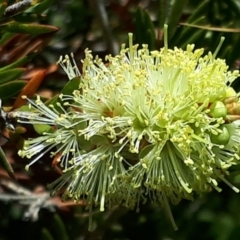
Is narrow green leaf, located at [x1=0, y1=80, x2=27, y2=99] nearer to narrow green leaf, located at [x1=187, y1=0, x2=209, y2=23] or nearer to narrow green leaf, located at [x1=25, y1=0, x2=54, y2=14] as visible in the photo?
narrow green leaf, located at [x1=25, y1=0, x2=54, y2=14]

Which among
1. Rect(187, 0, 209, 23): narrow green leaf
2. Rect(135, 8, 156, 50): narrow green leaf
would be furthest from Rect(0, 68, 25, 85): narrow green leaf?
Rect(187, 0, 209, 23): narrow green leaf

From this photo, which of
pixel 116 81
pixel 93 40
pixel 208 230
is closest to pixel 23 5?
pixel 116 81

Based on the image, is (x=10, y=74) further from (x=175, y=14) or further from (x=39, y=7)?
(x=175, y=14)

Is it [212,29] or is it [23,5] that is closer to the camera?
[23,5]

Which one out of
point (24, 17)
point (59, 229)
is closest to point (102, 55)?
point (24, 17)

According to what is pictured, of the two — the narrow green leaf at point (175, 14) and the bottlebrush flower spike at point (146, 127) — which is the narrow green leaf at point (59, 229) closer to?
the bottlebrush flower spike at point (146, 127)

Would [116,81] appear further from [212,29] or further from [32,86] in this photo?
[212,29]
